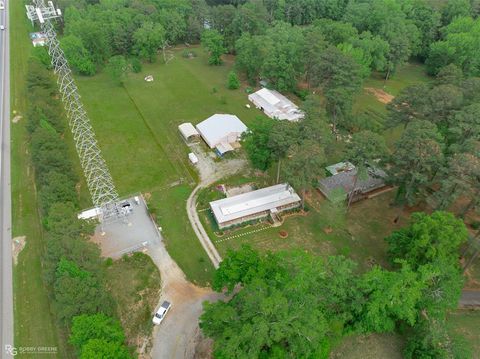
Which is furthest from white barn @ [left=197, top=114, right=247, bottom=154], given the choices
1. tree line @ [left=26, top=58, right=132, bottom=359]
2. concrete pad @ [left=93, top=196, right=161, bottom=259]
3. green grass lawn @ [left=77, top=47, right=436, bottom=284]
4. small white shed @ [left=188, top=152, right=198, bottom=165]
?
tree line @ [left=26, top=58, right=132, bottom=359]

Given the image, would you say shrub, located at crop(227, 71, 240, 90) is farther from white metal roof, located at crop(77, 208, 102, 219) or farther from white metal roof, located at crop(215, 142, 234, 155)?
white metal roof, located at crop(77, 208, 102, 219)

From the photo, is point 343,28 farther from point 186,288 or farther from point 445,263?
point 186,288

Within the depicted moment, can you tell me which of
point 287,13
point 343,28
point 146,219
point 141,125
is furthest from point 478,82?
point 287,13

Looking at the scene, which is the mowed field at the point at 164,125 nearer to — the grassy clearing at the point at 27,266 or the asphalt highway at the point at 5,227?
the grassy clearing at the point at 27,266

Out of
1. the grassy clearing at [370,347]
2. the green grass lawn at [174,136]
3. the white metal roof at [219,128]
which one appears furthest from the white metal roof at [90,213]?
the grassy clearing at [370,347]

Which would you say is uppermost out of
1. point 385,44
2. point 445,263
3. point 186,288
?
point 385,44

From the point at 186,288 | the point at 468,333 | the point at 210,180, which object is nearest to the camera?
the point at 468,333
